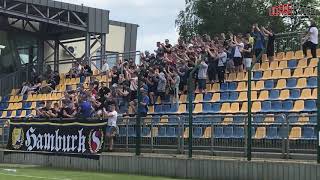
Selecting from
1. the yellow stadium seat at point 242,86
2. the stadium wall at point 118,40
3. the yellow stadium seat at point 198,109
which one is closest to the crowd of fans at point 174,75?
the yellow stadium seat at point 242,86

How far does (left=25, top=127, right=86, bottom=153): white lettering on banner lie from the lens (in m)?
21.8

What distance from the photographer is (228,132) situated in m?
17.9

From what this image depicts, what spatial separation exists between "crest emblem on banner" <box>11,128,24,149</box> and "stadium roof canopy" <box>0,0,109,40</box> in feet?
31.3

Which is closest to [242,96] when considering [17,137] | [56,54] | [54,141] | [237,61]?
[237,61]

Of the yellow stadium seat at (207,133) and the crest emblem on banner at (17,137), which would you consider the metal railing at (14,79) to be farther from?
the yellow stadium seat at (207,133)

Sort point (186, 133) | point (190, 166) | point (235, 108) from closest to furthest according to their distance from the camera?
point (190, 166), point (186, 133), point (235, 108)


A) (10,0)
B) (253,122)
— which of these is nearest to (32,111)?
(10,0)

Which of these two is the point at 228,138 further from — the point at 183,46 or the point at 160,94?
the point at 183,46

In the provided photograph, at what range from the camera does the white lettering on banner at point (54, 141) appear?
71.4ft

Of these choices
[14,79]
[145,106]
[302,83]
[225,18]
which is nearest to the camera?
[302,83]

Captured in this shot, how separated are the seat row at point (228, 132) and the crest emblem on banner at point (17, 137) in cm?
479

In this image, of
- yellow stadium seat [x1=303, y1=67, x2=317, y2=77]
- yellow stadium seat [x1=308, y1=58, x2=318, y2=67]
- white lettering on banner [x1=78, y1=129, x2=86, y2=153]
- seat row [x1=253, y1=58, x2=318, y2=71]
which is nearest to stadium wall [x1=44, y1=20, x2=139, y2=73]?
seat row [x1=253, y1=58, x2=318, y2=71]

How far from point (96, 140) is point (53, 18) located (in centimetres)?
1444

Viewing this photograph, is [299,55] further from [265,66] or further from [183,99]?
[183,99]
